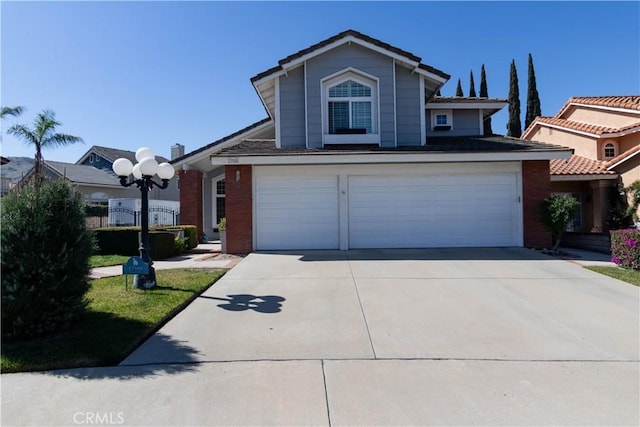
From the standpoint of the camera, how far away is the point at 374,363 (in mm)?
3861

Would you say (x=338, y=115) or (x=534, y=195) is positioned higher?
(x=338, y=115)

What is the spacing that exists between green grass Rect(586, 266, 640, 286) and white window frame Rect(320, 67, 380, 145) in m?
7.22

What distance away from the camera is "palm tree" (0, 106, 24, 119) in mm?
20109

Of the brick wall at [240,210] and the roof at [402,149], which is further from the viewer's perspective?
the brick wall at [240,210]

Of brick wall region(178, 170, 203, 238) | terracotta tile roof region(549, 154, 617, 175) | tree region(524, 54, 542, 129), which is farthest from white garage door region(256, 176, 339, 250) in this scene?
tree region(524, 54, 542, 129)

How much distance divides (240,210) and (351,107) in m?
5.37

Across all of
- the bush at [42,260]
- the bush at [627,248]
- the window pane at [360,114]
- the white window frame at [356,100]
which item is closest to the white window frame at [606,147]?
the bush at [627,248]

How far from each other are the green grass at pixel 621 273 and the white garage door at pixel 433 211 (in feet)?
9.61

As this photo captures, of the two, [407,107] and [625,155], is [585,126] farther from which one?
[407,107]

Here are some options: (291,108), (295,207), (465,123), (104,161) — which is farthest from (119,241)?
(104,161)

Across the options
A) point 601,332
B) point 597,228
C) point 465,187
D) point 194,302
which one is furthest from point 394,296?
point 597,228

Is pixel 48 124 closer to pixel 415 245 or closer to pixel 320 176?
pixel 320 176

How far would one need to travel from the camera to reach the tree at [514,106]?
31.8 m

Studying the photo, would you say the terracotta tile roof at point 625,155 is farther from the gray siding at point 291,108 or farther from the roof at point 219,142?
the roof at point 219,142
